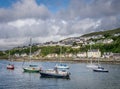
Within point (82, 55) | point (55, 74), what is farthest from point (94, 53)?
point (55, 74)

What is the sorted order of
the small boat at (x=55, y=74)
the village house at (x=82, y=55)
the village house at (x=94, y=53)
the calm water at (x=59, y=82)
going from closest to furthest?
the calm water at (x=59, y=82) → the small boat at (x=55, y=74) → the village house at (x=94, y=53) → the village house at (x=82, y=55)

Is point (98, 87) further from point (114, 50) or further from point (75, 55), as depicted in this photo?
point (75, 55)

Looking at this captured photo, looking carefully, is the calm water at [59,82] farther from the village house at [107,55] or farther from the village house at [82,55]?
the village house at [82,55]

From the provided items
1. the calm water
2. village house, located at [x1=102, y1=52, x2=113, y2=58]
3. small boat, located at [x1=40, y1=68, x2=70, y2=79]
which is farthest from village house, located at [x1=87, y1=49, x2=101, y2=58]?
small boat, located at [x1=40, y1=68, x2=70, y2=79]

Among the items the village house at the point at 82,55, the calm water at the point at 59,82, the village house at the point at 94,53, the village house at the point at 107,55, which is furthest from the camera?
the village house at the point at 82,55

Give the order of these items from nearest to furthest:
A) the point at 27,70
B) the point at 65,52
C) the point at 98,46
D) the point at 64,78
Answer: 1. the point at 64,78
2. the point at 27,70
3. the point at 98,46
4. the point at 65,52

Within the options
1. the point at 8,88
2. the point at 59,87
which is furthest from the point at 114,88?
the point at 8,88

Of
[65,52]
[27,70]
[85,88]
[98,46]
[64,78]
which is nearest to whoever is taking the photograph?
[85,88]

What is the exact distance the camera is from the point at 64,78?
5469 cm

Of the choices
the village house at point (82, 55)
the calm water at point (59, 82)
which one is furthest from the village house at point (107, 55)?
the calm water at point (59, 82)

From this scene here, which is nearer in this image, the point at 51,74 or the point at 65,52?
the point at 51,74

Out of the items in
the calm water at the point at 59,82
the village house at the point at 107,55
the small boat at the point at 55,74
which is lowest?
the calm water at the point at 59,82

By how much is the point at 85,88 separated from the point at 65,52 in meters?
151

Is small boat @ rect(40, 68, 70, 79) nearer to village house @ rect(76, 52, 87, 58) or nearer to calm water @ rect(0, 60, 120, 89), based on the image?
calm water @ rect(0, 60, 120, 89)
